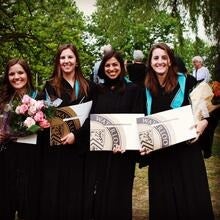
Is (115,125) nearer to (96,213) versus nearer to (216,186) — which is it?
(96,213)

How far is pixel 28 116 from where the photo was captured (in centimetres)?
532

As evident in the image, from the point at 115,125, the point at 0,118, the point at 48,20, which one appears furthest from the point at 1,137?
the point at 48,20

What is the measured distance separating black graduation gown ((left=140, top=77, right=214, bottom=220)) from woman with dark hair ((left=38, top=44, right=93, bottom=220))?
808mm

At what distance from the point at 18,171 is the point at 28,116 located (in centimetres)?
65

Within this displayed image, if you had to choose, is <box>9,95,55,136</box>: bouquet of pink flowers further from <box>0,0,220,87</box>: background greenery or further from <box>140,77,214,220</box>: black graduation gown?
<box>0,0,220,87</box>: background greenery

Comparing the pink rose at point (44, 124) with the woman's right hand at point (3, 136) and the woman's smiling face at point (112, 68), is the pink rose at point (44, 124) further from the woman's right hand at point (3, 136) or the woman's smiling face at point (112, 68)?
the woman's smiling face at point (112, 68)

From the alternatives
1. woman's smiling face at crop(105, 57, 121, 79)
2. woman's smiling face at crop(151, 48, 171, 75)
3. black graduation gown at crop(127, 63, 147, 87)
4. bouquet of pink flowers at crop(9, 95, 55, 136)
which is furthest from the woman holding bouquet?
black graduation gown at crop(127, 63, 147, 87)

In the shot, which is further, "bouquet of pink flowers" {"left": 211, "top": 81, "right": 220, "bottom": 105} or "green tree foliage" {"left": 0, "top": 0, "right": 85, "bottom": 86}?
"green tree foliage" {"left": 0, "top": 0, "right": 85, "bottom": 86}

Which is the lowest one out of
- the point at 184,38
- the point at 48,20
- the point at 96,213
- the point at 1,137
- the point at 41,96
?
the point at 96,213

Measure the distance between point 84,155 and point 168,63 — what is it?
1271 mm

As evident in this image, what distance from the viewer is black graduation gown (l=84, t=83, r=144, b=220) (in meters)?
5.51

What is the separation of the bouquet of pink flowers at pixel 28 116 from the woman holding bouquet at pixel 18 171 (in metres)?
0.27

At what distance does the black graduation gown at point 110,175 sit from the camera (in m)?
5.51

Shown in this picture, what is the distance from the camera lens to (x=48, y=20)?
51.9 ft
